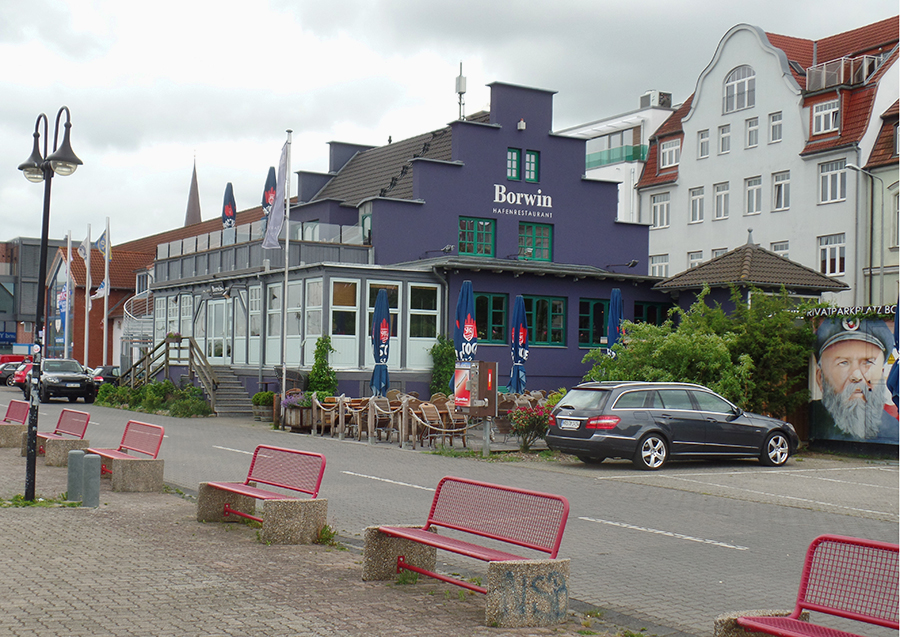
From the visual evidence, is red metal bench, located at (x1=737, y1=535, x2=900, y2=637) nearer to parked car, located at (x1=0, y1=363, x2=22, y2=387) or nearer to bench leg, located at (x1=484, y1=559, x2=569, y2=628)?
bench leg, located at (x1=484, y1=559, x2=569, y2=628)

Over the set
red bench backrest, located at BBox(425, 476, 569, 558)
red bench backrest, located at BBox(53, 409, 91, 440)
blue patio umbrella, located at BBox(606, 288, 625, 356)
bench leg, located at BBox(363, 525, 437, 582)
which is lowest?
bench leg, located at BBox(363, 525, 437, 582)

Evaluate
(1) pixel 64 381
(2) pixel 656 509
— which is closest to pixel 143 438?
(2) pixel 656 509

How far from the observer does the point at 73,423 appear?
17.0 m

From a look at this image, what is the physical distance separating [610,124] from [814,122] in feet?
49.7

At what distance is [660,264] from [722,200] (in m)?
5.27

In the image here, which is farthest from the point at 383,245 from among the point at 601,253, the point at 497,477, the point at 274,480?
the point at 274,480

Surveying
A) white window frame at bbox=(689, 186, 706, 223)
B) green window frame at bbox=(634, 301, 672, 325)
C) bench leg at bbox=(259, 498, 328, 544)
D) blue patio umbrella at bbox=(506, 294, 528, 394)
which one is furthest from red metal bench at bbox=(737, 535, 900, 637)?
white window frame at bbox=(689, 186, 706, 223)

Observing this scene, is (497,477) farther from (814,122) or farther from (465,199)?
(814,122)

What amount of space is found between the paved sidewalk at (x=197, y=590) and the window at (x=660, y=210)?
1723 inches

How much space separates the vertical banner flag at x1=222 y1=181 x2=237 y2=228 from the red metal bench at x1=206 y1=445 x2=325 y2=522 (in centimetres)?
3057

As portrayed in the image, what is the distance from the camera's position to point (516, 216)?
37.3 m

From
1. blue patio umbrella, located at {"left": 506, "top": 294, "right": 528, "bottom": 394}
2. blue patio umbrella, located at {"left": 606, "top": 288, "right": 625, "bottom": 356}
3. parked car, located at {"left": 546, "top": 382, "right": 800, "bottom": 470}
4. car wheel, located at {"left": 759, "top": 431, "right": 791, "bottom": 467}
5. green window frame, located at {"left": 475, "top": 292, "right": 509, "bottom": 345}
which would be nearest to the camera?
parked car, located at {"left": 546, "top": 382, "right": 800, "bottom": 470}

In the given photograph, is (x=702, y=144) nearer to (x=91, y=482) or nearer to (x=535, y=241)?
(x=535, y=241)

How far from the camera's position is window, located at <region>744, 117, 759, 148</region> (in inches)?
1823
